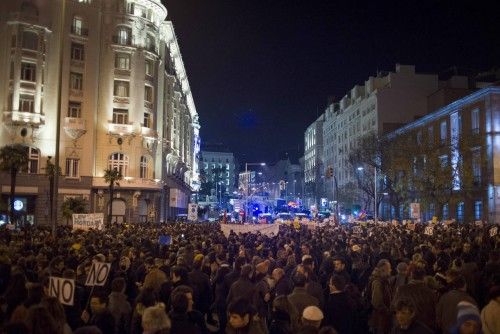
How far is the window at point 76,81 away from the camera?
179 feet

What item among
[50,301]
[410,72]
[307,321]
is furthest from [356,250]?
[410,72]

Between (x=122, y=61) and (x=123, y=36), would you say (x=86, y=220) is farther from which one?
(x=123, y=36)

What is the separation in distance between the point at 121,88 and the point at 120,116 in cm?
306

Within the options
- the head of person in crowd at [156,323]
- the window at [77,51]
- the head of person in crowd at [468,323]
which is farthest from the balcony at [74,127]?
the head of person in crowd at [468,323]

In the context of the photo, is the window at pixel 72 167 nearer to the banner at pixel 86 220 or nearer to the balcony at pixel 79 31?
the balcony at pixel 79 31

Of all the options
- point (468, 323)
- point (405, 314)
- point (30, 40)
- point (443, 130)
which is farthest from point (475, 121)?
point (468, 323)

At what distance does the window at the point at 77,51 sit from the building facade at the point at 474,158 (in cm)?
3597

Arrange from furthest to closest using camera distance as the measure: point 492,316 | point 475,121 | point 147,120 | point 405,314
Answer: point 147,120 < point 475,121 < point 492,316 < point 405,314

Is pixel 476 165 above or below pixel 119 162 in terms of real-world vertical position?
below

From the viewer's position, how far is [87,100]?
54969mm

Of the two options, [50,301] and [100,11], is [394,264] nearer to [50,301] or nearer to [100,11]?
[50,301]

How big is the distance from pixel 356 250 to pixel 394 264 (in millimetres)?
1126

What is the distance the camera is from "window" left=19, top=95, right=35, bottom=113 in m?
51.8

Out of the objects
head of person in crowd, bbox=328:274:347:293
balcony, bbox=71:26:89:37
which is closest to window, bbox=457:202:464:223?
balcony, bbox=71:26:89:37
